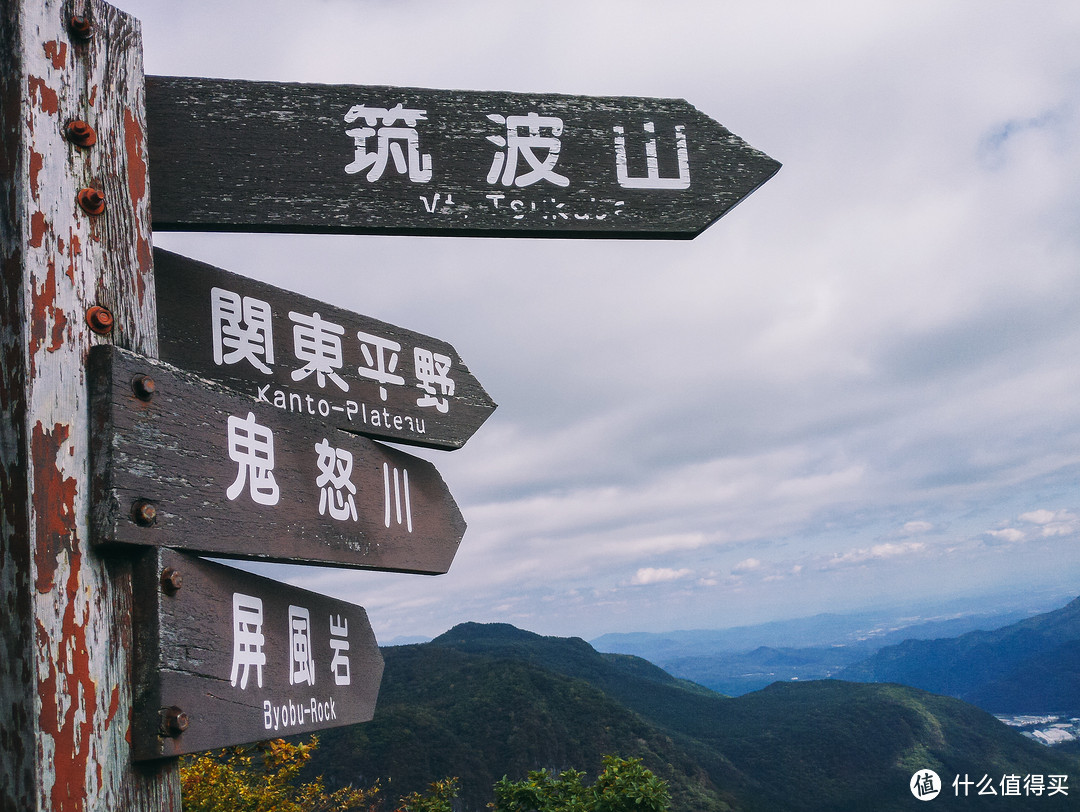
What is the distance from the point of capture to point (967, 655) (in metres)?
199

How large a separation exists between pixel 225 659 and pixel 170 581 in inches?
10.1

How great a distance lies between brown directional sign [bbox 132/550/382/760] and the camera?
1.76m

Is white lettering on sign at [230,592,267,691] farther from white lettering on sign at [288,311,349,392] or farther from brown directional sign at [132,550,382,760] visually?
white lettering on sign at [288,311,349,392]

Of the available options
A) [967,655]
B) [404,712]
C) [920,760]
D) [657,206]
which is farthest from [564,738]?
[967,655]

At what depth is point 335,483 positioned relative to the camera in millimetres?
2436

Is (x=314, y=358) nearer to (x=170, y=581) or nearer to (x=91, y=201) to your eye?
(x=91, y=201)

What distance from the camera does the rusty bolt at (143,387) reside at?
6.04 feet

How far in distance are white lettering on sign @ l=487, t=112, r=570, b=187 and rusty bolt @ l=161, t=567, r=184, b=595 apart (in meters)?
1.57

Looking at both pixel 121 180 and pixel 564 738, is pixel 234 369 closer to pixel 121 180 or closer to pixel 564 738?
pixel 121 180

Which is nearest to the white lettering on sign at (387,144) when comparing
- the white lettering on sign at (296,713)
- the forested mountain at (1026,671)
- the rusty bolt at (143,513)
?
the rusty bolt at (143,513)

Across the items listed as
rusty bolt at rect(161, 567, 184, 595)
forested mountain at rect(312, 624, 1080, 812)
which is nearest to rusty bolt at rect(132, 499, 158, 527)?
rusty bolt at rect(161, 567, 184, 595)

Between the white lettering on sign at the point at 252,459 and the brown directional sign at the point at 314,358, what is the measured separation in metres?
0.12

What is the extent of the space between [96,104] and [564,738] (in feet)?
214

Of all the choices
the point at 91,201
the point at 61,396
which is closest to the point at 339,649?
the point at 61,396
